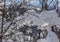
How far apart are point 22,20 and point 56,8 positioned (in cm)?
46

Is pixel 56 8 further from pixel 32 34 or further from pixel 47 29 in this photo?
pixel 32 34

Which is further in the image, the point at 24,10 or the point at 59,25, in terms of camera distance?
the point at 24,10

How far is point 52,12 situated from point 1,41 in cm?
73

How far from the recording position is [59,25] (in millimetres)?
2119

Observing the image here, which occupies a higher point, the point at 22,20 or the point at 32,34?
the point at 22,20

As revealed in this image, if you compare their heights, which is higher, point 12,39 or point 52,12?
point 52,12

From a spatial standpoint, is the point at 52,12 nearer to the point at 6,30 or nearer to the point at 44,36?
the point at 44,36

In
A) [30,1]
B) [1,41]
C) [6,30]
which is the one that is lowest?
[1,41]

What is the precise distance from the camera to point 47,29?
2203mm

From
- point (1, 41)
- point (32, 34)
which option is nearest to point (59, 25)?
point (32, 34)

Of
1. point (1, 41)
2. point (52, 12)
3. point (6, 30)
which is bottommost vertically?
point (1, 41)

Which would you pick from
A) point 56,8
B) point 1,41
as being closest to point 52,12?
point 56,8

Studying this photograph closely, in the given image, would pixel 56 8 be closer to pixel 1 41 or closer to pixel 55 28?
pixel 55 28

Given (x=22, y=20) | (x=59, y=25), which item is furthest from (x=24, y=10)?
(x=59, y=25)
